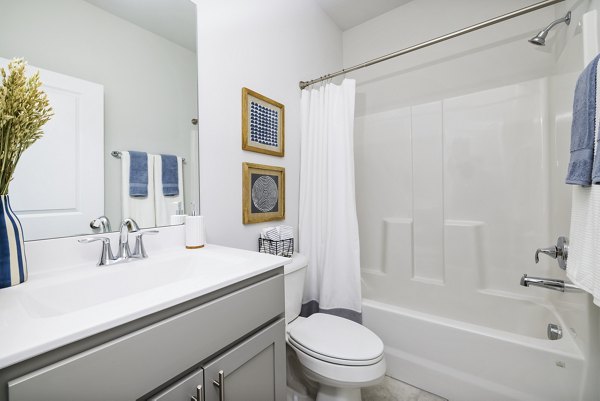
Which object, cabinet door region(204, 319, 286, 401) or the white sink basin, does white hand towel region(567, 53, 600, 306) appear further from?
→ the white sink basin

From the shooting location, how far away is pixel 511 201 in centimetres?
168

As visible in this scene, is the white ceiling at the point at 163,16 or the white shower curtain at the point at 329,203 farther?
the white shower curtain at the point at 329,203

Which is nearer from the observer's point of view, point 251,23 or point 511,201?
point 251,23

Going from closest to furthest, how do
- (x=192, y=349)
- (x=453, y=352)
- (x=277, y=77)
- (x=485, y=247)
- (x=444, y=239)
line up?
(x=192, y=349) < (x=453, y=352) < (x=277, y=77) < (x=485, y=247) < (x=444, y=239)

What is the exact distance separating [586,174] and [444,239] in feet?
3.62

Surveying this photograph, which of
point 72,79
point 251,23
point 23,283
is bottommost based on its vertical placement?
point 23,283

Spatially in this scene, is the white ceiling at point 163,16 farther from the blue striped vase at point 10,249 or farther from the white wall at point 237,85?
the blue striped vase at point 10,249

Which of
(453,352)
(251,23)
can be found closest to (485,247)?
(453,352)

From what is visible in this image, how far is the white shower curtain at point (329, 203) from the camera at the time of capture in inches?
62.6

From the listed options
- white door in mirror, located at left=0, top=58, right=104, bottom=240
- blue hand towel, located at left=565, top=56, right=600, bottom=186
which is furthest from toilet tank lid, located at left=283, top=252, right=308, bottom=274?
blue hand towel, located at left=565, top=56, right=600, bottom=186

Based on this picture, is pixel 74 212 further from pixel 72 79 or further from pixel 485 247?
pixel 485 247

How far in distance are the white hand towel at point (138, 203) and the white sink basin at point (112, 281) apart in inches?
7.0

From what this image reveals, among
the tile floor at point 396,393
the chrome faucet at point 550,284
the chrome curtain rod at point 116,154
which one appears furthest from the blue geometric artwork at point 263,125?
the tile floor at point 396,393

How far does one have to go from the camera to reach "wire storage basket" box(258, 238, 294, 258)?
1.39 metres
